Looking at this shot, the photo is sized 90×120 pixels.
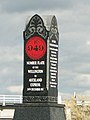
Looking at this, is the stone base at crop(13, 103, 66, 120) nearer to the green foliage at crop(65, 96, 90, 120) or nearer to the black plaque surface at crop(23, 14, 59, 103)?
the black plaque surface at crop(23, 14, 59, 103)

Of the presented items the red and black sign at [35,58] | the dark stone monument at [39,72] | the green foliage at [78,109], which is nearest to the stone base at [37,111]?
the dark stone monument at [39,72]

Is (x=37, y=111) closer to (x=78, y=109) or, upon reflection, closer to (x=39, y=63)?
→ (x=39, y=63)

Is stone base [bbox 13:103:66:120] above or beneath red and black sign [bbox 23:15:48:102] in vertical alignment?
beneath

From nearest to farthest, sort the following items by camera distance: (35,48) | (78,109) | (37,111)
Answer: (37,111) → (35,48) → (78,109)

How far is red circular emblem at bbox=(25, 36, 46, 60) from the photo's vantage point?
35250 millimetres

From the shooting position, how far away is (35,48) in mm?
35344

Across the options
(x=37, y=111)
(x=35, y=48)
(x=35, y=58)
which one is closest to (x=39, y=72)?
(x=35, y=58)

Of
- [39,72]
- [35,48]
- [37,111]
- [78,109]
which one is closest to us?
[37,111]

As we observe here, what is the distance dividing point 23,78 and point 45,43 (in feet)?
8.01

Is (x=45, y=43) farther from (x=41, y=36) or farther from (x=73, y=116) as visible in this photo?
(x=73, y=116)

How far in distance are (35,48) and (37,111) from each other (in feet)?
12.1

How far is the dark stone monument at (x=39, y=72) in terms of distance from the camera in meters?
34.8

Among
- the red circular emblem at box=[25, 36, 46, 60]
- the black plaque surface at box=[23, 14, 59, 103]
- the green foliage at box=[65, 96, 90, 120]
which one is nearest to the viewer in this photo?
the black plaque surface at box=[23, 14, 59, 103]

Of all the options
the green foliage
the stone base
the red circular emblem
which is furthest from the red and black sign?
the green foliage
